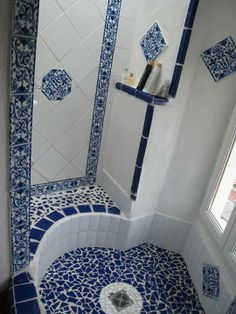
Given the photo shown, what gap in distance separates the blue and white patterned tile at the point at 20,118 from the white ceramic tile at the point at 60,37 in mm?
745

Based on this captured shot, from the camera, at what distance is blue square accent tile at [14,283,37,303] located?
3.82ft

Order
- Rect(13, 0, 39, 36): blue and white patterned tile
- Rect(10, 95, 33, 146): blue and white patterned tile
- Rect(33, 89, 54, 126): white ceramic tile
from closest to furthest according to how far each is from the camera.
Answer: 1. Rect(13, 0, 39, 36): blue and white patterned tile
2. Rect(10, 95, 33, 146): blue and white patterned tile
3. Rect(33, 89, 54, 126): white ceramic tile

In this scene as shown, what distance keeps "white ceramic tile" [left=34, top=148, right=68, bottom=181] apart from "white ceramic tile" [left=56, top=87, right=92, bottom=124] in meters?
0.25

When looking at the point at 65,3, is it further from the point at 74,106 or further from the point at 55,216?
the point at 55,216

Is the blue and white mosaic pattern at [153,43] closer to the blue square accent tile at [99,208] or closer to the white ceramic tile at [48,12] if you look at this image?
the white ceramic tile at [48,12]

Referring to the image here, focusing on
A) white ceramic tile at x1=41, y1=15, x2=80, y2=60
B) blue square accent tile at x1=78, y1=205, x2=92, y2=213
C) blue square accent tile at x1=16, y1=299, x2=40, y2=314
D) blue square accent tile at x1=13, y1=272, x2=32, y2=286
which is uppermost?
white ceramic tile at x1=41, y1=15, x2=80, y2=60

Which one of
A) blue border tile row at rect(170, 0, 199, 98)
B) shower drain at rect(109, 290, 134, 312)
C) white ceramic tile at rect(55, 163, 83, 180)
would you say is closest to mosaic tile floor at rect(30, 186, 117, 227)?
white ceramic tile at rect(55, 163, 83, 180)

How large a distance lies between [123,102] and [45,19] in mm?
651

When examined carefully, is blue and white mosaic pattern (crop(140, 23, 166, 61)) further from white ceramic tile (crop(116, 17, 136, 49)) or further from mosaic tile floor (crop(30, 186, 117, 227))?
mosaic tile floor (crop(30, 186, 117, 227))

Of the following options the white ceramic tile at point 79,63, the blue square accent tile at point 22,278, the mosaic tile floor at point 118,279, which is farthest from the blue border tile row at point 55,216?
the white ceramic tile at point 79,63

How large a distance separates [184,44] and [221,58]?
0.69 ft

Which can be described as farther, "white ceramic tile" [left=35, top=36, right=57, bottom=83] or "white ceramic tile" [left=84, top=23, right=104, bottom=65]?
"white ceramic tile" [left=84, top=23, right=104, bottom=65]

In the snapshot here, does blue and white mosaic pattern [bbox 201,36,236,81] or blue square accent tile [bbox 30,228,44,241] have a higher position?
blue and white mosaic pattern [bbox 201,36,236,81]

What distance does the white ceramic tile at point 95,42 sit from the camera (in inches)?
65.3
